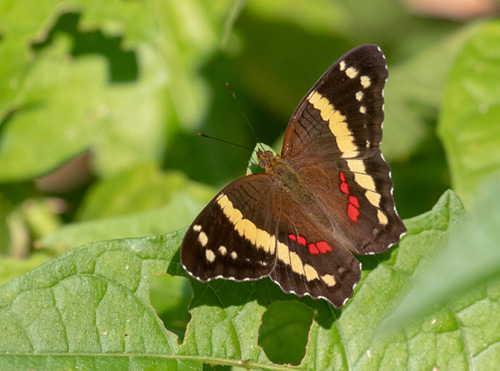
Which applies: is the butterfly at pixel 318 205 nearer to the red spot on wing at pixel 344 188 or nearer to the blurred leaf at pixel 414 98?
the red spot on wing at pixel 344 188

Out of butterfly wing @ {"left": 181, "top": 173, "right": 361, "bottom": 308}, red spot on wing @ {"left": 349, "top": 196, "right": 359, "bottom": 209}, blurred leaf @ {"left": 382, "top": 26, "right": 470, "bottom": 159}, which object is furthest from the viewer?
blurred leaf @ {"left": 382, "top": 26, "right": 470, "bottom": 159}

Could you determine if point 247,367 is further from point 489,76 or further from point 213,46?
point 213,46

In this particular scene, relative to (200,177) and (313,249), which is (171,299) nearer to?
(313,249)

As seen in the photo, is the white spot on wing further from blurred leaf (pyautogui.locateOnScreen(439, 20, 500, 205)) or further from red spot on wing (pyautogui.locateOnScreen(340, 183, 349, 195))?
blurred leaf (pyautogui.locateOnScreen(439, 20, 500, 205))

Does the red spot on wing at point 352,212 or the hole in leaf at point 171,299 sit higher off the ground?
the red spot on wing at point 352,212

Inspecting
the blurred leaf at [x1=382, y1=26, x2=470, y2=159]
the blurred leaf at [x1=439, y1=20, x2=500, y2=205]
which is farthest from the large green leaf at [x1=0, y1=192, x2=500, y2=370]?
the blurred leaf at [x1=382, y1=26, x2=470, y2=159]

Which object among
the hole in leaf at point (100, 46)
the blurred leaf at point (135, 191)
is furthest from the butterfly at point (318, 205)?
the hole in leaf at point (100, 46)

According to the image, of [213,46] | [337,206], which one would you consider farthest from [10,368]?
[213,46]

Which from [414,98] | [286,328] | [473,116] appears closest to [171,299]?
[286,328]
